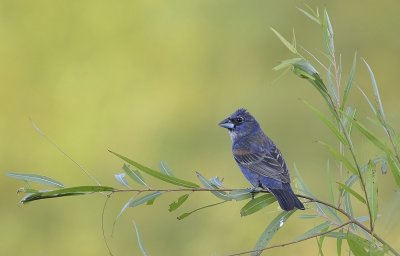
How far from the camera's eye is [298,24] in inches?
392

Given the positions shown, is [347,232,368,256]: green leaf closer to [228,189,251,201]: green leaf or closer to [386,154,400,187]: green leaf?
[386,154,400,187]: green leaf

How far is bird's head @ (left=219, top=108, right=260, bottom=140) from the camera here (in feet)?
15.2

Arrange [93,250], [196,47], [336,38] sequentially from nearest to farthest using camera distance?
[93,250] < [336,38] < [196,47]

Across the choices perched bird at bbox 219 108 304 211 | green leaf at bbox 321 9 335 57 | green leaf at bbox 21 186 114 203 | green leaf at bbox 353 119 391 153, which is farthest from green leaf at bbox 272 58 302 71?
perched bird at bbox 219 108 304 211

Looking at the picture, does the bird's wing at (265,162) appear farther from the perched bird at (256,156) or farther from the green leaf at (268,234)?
the green leaf at (268,234)

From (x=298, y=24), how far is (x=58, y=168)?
307 centimetres

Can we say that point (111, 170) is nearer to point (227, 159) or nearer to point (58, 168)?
point (58, 168)

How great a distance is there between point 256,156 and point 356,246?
191cm

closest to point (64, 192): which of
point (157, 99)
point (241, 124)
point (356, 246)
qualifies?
point (356, 246)

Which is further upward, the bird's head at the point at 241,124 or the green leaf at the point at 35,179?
the green leaf at the point at 35,179

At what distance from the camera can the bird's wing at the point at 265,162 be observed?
3916 mm

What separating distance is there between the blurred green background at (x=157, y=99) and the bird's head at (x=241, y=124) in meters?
2.75

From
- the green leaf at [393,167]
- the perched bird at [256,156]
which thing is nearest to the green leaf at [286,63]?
the green leaf at [393,167]

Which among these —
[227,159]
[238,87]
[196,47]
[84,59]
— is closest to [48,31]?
[84,59]
